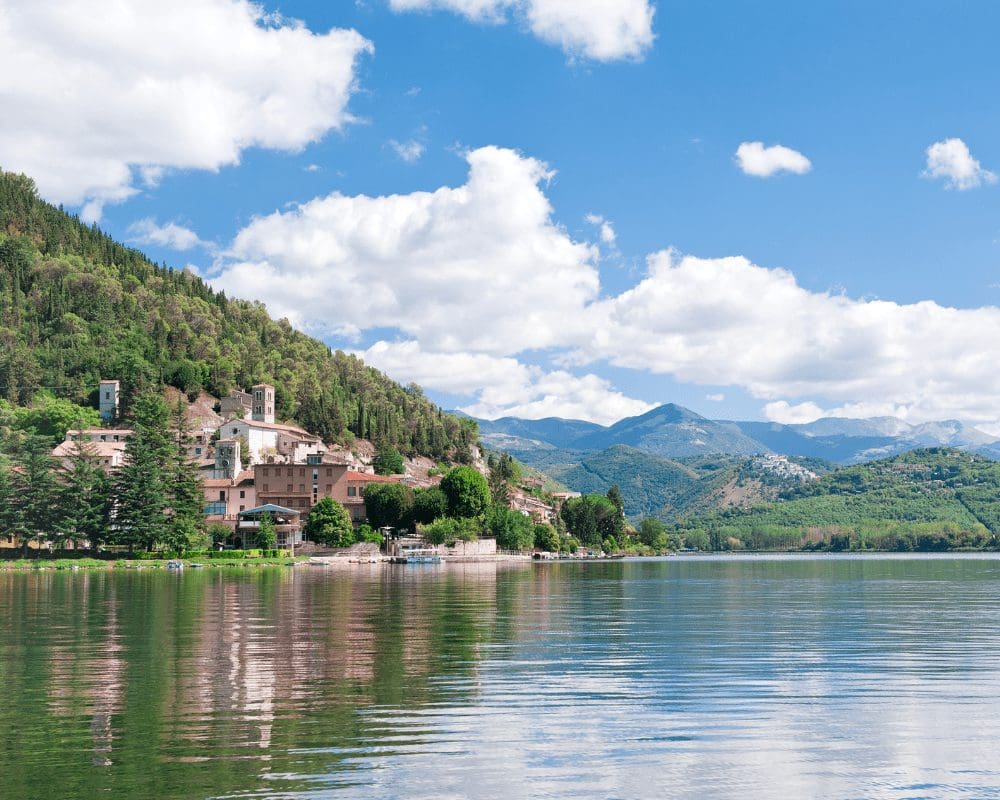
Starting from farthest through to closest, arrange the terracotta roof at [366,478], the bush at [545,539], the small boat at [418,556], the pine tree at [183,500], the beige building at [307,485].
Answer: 1. the bush at [545,539]
2. the terracotta roof at [366,478]
3. the beige building at [307,485]
4. the small boat at [418,556]
5. the pine tree at [183,500]


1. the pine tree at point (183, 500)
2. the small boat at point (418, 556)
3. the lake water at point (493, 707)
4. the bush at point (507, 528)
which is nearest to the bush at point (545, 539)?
the bush at point (507, 528)

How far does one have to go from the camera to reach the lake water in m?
14.9

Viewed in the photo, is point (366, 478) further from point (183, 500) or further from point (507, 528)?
point (183, 500)

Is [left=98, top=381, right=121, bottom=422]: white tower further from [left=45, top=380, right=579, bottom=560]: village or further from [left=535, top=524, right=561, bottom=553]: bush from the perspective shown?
[left=535, top=524, right=561, bottom=553]: bush

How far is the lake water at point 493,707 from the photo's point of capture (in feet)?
48.8

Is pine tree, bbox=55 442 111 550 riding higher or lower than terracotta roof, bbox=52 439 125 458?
lower

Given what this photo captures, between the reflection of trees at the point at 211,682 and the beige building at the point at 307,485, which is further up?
the beige building at the point at 307,485

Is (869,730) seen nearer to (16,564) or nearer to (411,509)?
(16,564)

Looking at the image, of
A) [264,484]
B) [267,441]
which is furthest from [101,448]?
[267,441]

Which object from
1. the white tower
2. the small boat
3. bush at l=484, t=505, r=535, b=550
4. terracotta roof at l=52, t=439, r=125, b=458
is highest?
the white tower

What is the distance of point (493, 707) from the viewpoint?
2061 centimetres

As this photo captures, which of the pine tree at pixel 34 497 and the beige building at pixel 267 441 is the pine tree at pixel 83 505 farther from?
the beige building at pixel 267 441

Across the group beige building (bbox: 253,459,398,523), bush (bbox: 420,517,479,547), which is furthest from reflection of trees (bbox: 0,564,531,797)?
beige building (bbox: 253,459,398,523)

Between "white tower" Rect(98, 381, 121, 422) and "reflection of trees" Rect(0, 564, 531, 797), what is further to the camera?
"white tower" Rect(98, 381, 121, 422)
